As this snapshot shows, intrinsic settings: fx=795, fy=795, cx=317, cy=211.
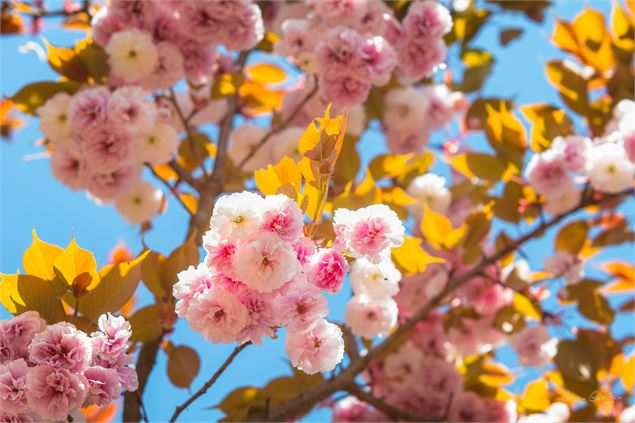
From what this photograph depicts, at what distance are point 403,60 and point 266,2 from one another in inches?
23.1

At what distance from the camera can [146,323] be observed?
3.63 ft

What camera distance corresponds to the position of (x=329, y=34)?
1.40 meters

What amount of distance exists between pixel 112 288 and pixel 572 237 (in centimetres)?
114

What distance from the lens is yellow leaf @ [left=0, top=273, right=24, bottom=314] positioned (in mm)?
845

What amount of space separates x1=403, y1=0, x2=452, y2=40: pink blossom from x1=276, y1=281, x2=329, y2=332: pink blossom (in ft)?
2.98

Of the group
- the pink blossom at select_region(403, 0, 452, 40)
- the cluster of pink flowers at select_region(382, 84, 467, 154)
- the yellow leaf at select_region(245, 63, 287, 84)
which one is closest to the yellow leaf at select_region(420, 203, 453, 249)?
the pink blossom at select_region(403, 0, 452, 40)

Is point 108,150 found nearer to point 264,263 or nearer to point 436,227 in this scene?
point 436,227

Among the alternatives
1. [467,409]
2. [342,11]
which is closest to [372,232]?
[342,11]

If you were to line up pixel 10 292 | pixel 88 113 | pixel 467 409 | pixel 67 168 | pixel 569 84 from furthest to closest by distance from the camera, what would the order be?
pixel 569 84 → pixel 467 409 → pixel 67 168 → pixel 88 113 → pixel 10 292

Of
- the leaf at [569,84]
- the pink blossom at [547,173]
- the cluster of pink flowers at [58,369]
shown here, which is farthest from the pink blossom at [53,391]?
the leaf at [569,84]

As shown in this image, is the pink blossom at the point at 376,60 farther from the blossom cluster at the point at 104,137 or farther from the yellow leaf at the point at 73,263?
the yellow leaf at the point at 73,263

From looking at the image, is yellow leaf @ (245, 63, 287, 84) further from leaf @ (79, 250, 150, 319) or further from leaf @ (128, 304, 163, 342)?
leaf @ (79, 250, 150, 319)

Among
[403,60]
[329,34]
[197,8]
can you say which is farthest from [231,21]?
A: [403,60]

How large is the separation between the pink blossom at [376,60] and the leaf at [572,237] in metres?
0.60
